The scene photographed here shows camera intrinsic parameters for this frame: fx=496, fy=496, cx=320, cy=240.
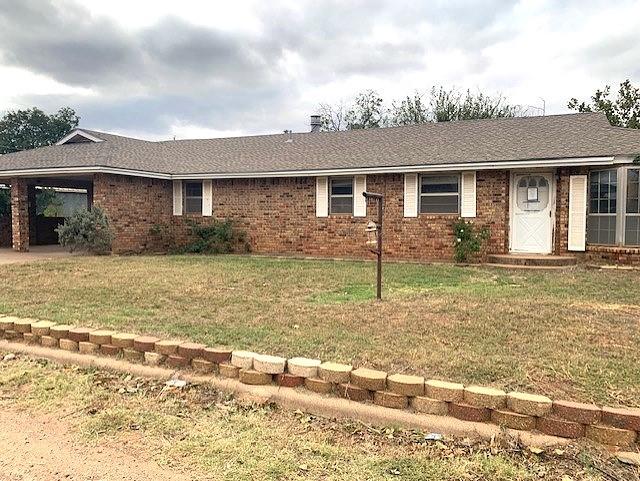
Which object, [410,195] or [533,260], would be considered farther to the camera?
[410,195]

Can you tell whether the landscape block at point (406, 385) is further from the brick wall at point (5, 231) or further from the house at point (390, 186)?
the brick wall at point (5, 231)

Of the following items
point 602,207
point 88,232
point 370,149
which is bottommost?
point 88,232

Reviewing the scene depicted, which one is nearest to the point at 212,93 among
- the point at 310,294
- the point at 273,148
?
the point at 273,148

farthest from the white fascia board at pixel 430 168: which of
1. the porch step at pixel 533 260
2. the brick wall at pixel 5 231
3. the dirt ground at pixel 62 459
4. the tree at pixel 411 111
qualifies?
the tree at pixel 411 111

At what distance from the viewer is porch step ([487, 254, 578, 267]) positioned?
10758mm

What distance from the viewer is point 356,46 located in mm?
18516

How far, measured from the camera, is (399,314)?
5.64 metres

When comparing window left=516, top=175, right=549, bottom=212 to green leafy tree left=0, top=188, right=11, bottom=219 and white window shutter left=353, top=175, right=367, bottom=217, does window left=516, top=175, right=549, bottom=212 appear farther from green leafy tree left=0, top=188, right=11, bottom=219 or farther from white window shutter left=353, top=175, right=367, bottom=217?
green leafy tree left=0, top=188, right=11, bottom=219

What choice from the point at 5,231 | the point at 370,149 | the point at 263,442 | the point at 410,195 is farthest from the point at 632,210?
the point at 5,231

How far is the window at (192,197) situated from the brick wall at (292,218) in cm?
31

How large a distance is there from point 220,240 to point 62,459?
11.8 metres

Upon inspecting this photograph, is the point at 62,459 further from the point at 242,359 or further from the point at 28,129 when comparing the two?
the point at 28,129

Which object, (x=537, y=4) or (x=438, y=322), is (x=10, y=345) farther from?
(x=537, y=4)

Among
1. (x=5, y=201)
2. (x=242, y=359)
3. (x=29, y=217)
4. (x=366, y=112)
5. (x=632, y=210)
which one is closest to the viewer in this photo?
(x=242, y=359)
